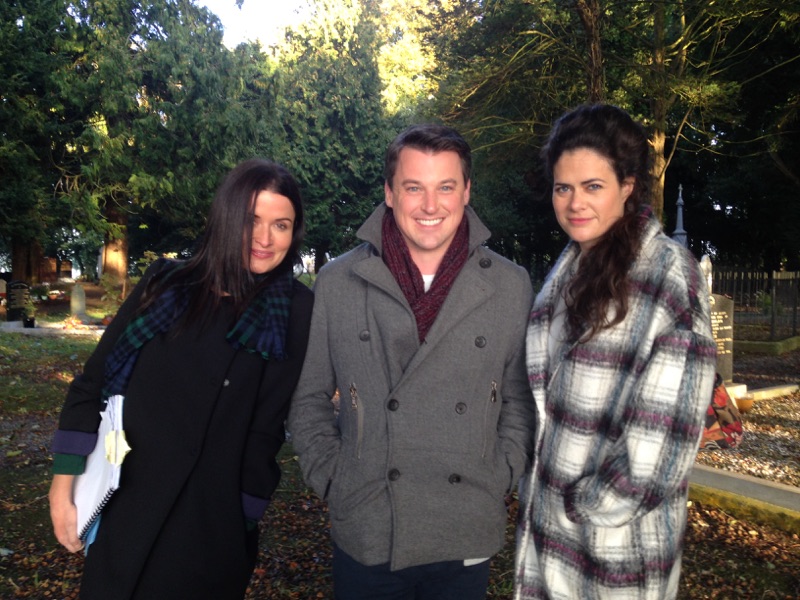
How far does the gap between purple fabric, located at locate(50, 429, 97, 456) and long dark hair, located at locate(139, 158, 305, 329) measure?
0.47 m

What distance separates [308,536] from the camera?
14.8ft

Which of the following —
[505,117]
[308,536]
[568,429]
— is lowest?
[308,536]

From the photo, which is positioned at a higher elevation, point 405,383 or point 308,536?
point 405,383

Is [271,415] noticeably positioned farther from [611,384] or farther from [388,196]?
[611,384]

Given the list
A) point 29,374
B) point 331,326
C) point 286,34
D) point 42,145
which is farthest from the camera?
point 286,34

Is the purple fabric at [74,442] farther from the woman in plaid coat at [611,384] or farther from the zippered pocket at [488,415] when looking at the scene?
the woman in plaid coat at [611,384]

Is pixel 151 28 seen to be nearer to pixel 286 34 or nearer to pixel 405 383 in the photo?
pixel 286 34

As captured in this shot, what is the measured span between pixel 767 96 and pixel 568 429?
17078 mm

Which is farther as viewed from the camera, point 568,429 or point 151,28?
point 151,28

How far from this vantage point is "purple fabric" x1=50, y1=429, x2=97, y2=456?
2.28m

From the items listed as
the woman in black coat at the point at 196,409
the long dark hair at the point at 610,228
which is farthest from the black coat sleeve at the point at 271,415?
the long dark hair at the point at 610,228

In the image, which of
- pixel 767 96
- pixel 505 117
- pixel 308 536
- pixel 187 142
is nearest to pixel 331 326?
pixel 308 536

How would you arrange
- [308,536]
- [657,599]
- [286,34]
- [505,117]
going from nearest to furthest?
[657,599]
[308,536]
[505,117]
[286,34]

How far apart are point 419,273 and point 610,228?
682mm
